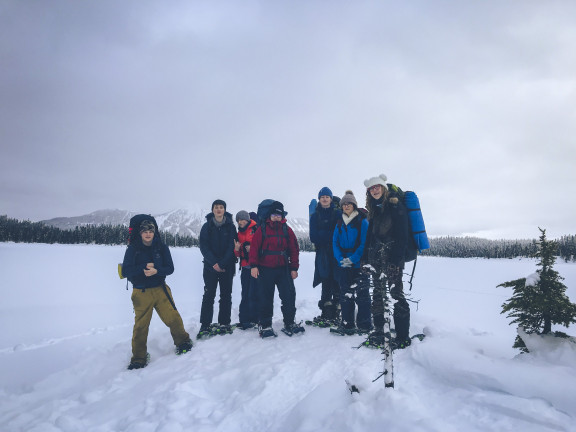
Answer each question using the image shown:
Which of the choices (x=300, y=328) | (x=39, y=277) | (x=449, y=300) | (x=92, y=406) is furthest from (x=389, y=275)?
(x=39, y=277)

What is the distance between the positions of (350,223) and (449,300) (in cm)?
979

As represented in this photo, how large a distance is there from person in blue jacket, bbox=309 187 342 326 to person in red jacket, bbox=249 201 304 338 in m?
0.60

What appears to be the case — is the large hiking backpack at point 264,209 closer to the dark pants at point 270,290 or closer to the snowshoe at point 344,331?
the dark pants at point 270,290

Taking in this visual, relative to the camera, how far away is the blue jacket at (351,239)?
17.8 ft

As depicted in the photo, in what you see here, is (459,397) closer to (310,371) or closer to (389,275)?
(389,275)

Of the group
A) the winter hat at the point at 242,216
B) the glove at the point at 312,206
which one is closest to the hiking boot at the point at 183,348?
the winter hat at the point at 242,216

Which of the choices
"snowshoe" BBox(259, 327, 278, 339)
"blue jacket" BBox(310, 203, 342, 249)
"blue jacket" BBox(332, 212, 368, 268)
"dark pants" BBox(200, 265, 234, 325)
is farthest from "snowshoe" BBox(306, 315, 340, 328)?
"dark pants" BBox(200, 265, 234, 325)

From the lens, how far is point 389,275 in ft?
10.8

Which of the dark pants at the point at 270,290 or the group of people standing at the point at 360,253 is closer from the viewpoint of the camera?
the group of people standing at the point at 360,253

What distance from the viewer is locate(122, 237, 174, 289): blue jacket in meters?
5.34

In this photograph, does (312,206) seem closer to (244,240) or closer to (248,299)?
(244,240)

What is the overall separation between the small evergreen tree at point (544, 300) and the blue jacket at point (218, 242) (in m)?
5.03

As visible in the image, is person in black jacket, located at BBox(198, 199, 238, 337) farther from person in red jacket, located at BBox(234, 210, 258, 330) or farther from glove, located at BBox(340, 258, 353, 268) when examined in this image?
glove, located at BBox(340, 258, 353, 268)

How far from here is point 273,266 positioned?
588cm
